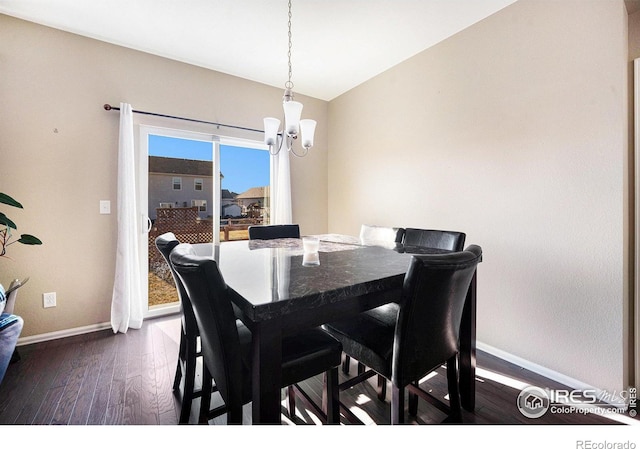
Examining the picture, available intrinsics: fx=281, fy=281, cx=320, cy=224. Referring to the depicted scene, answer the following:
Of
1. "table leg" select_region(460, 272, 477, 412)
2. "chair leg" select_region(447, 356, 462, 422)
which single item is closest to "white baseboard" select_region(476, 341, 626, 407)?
"table leg" select_region(460, 272, 477, 412)

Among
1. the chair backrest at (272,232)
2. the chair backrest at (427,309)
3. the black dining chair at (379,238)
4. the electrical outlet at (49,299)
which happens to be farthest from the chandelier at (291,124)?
the electrical outlet at (49,299)

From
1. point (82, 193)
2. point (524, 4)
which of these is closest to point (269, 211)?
point (82, 193)

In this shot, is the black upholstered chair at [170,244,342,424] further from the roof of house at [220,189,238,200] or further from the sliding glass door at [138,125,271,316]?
the roof of house at [220,189,238,200]

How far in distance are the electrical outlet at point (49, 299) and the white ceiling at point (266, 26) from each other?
2.29 metres

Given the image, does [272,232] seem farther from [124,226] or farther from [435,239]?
[124,226]

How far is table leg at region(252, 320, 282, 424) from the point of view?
824 mm

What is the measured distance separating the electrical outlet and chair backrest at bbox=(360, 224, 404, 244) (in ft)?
8.87

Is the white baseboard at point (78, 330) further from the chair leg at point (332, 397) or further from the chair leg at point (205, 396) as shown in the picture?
the chair leg at point (332, 397)

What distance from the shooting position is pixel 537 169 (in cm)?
196

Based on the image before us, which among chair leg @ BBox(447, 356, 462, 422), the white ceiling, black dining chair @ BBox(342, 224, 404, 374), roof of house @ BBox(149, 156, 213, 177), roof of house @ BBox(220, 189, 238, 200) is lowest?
chair leg @ BBox(447, 356, 462, 422)

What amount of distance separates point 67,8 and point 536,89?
3530 millimetres

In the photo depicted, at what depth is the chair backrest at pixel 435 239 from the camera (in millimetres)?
1720

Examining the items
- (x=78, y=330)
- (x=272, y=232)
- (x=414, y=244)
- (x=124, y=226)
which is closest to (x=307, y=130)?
(x=272, y=232)

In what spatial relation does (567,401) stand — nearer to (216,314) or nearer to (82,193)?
(216,314)
